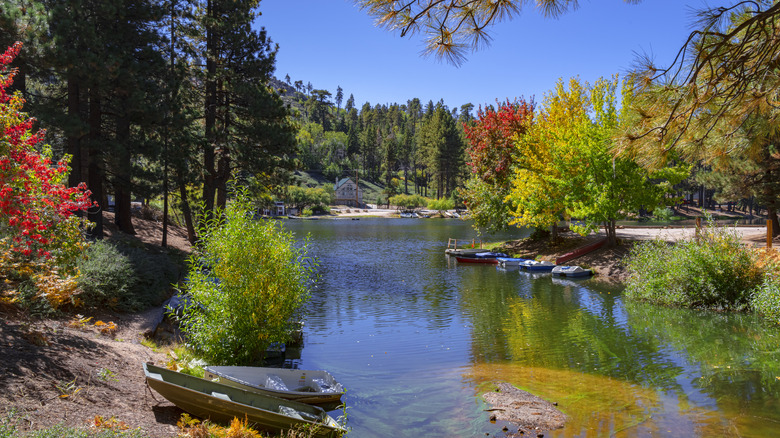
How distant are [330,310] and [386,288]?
202 inches

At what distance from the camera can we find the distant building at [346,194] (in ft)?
407

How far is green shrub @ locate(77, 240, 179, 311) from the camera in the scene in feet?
39.3

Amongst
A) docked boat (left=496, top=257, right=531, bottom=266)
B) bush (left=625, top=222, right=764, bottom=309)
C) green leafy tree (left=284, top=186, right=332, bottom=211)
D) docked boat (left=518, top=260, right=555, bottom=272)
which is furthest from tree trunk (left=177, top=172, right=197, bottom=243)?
green leafy tree (left=284, top=186, right=332, bottom=211)

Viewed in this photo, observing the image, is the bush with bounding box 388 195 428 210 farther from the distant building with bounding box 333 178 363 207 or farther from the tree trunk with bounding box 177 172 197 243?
the tree trunk with bounding box 177 172 197 243

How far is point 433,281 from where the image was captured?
2466cm

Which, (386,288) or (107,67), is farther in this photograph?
(386,288)

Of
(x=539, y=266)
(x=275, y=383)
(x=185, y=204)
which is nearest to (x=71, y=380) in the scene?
(x=275, y=383)

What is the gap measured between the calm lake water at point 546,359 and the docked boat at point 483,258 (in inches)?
347

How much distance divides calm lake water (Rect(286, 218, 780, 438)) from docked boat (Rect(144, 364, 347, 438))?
141cm

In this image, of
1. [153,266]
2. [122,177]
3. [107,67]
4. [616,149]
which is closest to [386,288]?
[153,266]

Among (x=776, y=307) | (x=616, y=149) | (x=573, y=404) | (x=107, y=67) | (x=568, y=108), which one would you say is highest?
(x=568, y=108)

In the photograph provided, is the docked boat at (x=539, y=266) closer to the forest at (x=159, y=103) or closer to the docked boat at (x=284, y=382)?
the forest at (x=159, y=103)

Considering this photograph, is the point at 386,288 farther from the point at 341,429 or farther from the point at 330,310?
the point at 341,429

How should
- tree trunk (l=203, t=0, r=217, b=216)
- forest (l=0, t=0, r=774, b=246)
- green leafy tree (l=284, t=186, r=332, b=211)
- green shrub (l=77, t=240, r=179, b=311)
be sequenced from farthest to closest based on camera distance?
green leafy tree (l=284, t=186, r=332, b=211) → tree trunk (l=203, t=0, r=217, b=216) → forest (l=0, t=0, r=774, b=246) → green shrub (l=77, t=240, r=179, b=311)
